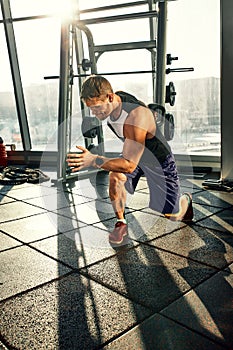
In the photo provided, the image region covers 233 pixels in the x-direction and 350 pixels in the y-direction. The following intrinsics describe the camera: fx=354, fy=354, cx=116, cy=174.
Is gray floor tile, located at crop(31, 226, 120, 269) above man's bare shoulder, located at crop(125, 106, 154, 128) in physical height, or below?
below

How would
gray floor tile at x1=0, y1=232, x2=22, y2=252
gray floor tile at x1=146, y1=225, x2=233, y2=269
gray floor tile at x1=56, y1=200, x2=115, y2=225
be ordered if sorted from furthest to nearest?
gray floor tile at x1=56, y1=200, x2=115, y2=225 < gray floor tile at x1=0, y1=232, x2=22, y2=252 < gray floor tile at x1=146, y1=225, x2=233, y2=269

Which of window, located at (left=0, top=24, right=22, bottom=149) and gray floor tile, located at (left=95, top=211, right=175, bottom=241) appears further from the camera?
window, located at (left=0, top=24, right=22, bottom=149)

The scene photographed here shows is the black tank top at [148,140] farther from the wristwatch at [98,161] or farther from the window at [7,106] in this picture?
the window at [7,106]

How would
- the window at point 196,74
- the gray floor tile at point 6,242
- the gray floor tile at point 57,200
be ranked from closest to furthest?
the gray floor tile at point 6,242, the gray floor tile at point 57,200, the window at point 196,74

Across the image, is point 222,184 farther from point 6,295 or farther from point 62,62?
point 6,295

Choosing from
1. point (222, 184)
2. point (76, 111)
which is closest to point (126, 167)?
point (222, 184)

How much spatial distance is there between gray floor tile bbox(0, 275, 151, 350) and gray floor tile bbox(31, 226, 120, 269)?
0.88 feet

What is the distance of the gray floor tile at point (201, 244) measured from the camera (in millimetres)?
1827

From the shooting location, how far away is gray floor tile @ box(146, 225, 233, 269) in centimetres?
183

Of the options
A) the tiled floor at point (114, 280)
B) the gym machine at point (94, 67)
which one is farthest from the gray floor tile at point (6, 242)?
the gym machine at point (94, 67)

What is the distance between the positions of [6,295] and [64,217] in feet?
3.61

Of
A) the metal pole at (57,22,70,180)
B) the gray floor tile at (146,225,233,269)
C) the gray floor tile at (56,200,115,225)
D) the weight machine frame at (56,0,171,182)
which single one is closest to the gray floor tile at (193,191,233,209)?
the gray floor tile at (146,225,233,269)

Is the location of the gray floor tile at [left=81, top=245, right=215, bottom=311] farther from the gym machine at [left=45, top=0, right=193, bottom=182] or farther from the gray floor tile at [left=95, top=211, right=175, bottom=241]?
the gym machine at [left=45, top=0, right=193, bottom=182]

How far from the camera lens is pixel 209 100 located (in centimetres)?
400
